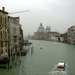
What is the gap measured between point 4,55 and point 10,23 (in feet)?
13.5

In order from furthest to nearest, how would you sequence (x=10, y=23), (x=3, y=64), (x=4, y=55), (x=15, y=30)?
(x=15, y=30) → (x=10, y=23) → (x=4, y=55) → (x=3, y=64)

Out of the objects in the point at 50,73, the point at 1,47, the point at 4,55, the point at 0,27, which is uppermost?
the point at 0,27

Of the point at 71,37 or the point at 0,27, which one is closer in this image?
Answer: the point at 0,27

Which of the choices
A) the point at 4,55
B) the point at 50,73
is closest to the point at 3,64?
→ the point at 4,55

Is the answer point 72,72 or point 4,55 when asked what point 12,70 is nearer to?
point 4,55

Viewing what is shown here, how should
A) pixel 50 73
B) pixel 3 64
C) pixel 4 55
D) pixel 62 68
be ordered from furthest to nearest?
pixel 4 55 < pixel 3 64 < pixel 62 68 < pixel 50 73

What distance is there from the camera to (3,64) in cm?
936

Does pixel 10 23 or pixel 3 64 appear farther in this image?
pixel 10 23

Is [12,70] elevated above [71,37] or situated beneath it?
situated beneath

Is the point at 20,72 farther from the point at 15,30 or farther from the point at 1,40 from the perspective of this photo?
the point at 15,30

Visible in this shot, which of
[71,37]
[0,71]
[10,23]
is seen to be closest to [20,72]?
[0,71]

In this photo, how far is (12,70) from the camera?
27.5 feet

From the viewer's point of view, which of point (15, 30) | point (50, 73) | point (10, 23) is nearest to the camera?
point (50, 73)

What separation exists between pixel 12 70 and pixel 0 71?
2.43ft
